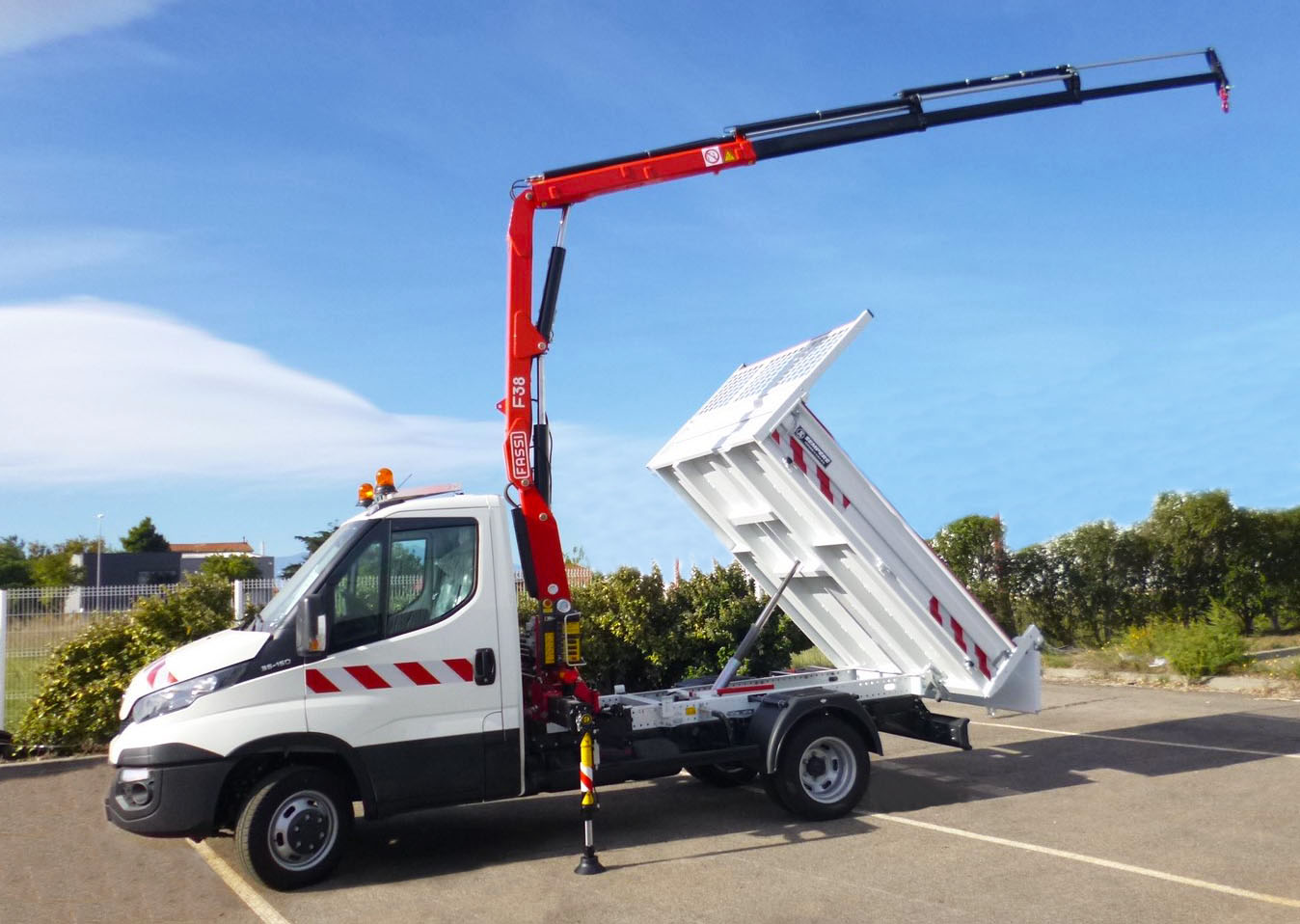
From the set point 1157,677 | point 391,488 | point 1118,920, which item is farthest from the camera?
point 1157,677

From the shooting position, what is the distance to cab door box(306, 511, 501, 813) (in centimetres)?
703

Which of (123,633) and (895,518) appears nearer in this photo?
(895,518)

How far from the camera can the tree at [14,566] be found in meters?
55.6

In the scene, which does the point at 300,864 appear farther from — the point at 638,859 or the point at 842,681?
the point at 842,681

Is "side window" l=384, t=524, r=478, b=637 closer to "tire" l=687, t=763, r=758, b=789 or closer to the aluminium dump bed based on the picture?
the aluminium dump bed

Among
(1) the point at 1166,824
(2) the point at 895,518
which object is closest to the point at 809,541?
(2) the point at 895,518

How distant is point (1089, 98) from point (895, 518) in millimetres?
4652

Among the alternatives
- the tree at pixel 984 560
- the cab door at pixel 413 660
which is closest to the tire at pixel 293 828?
the cab door at pixel 413 660

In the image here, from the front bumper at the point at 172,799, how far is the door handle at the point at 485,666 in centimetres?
163

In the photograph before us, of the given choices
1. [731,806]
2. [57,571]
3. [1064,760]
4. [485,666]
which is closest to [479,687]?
[485,666]

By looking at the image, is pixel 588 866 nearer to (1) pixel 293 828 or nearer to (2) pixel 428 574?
(1) pixel 293 828

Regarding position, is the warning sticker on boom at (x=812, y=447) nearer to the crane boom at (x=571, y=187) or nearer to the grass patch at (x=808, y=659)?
the crane boom at (x=571, y=187)

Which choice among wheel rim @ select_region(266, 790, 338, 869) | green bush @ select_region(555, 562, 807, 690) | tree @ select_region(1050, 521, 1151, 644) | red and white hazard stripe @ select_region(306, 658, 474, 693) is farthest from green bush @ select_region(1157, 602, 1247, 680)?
wheel rim @ select_region(266, 790, 338, 869)

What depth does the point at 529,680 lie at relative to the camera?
26.3ft
